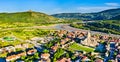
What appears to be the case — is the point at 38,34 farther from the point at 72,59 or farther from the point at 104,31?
the point at 72,59

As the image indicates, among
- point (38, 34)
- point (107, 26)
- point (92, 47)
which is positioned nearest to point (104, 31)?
point (107, 26)

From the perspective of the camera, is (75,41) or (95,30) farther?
(95,30)

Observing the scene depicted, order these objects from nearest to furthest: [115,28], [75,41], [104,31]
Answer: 1. [75,41]
2. [104,31]
3. [115,28]

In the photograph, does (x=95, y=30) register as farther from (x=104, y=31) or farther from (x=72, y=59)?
(x=72, y=59)

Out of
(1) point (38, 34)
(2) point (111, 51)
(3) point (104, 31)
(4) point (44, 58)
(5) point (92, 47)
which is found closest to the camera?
(4) point (44, 58)

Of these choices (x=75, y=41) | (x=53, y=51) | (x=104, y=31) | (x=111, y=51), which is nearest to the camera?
(x=53, y=51)

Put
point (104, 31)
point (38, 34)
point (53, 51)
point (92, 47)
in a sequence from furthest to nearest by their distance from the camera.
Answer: point (104, 31) < point (38, 34) < point (92, 47) < point (53, 51)

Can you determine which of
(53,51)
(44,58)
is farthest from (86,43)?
(44,58)

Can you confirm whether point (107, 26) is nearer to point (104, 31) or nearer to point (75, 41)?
point (104, 31)

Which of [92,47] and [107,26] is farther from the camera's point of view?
[107,26]
